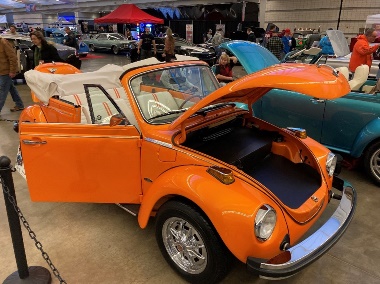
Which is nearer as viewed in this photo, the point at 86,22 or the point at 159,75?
the point at 159,75

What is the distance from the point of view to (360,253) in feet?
10.1

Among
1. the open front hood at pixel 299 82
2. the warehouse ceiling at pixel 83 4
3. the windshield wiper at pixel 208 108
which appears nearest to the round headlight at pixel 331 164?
the open front hood at pixel 299 82

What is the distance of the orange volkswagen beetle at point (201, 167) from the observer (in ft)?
7.23

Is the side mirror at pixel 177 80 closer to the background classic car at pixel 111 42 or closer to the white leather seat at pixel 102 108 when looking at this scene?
the white leather seat at pixel 102 108

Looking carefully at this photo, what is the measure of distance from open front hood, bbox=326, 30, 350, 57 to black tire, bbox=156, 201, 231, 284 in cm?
734

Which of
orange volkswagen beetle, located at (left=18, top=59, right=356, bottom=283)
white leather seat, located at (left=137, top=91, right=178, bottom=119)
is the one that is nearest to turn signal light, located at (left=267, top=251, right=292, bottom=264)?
orange volkswagen beetle, located at (left=18, top=59, right=356, bottom=283)

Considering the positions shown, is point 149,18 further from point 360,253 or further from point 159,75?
point 360,253

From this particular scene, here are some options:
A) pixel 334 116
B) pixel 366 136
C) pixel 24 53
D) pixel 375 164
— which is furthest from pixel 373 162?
pixel 24 53

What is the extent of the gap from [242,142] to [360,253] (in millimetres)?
1535

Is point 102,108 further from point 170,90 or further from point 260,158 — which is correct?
point 260,158

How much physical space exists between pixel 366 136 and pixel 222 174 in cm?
285

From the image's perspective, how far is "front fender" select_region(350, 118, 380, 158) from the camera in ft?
13.9

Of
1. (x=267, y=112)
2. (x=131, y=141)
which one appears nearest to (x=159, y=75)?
(x=131, y=141)

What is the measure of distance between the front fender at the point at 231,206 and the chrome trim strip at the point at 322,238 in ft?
0.41
